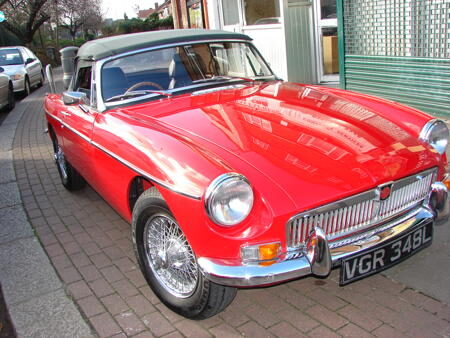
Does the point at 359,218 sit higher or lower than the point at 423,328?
higher

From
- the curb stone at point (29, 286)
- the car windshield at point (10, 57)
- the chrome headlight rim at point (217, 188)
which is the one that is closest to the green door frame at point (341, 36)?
the curb stone at point (29, 286)

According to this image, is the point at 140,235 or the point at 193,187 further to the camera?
the point at 140,235

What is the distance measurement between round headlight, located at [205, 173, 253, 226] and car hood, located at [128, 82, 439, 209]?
0.14m

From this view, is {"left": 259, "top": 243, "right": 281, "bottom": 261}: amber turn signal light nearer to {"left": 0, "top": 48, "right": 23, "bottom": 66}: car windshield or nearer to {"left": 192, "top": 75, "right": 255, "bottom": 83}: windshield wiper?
{"left": 192, "top": 75, "right": 255, "bottom": 83}: windshield wiper

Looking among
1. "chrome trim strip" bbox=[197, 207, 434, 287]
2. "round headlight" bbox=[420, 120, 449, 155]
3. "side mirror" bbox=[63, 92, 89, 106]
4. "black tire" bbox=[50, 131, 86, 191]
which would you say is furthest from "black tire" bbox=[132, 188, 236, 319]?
"black tire" bbox=[50, 131, 86, 191]

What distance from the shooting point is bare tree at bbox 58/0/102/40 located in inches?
1464

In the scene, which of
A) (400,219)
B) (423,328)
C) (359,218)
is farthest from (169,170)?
(423,328)

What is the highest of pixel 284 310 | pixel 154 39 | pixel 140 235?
pixel 154 39

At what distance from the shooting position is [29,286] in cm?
331

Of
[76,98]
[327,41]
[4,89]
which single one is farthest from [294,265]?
[4,89]

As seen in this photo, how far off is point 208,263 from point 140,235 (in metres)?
0.73

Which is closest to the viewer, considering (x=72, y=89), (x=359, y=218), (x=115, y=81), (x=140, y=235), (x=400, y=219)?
(x=359, y=218)

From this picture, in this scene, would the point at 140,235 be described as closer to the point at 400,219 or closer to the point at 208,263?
the point at 208,263

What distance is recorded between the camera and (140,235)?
297 centimetres
